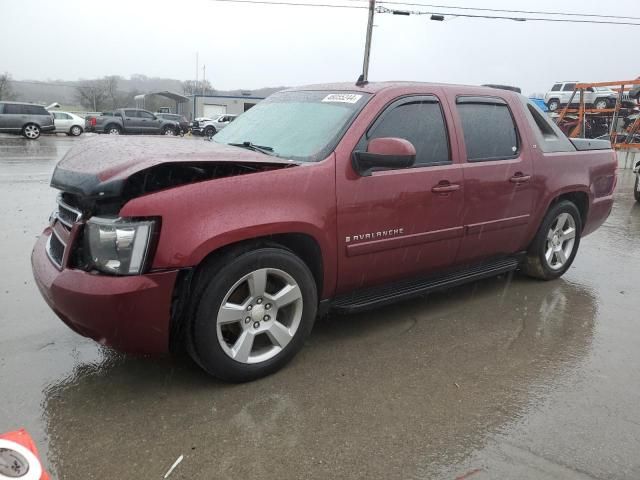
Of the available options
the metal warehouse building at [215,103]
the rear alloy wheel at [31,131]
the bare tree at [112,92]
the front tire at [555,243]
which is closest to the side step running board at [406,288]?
the front tire at [555,243]

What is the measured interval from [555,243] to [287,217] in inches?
125

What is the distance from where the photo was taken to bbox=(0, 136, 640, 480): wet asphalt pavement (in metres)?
2.40

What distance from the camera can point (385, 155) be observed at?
3.20 metres

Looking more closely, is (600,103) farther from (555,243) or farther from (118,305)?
(118,305)

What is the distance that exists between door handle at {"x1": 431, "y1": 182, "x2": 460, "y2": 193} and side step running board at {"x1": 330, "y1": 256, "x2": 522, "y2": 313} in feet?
2.19

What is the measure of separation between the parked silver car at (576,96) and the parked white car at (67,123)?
25.0 m

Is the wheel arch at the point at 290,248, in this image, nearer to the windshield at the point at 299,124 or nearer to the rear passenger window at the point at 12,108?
the windshield at the point at 299,124

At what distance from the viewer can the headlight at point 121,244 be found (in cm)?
257

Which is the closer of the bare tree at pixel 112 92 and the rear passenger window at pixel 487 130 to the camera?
the rear passenger window at pixel 487 130

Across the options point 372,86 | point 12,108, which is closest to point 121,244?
point 372,86

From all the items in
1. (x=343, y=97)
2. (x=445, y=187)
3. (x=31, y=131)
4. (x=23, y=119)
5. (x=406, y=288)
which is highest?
(x=343, y=97)

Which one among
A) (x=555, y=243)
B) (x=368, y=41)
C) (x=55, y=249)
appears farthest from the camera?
(x=368, y=41)

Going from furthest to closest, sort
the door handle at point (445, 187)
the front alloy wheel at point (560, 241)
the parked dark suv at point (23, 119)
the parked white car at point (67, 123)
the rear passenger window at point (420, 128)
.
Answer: the parked white car at point (67, 123) → the parked dark suv at point (23, 119) → the front alloy wheel at point (560, 241) → the door handle at point (445, 187) → the rear passenger window at point (420, 128)

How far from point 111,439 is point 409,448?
4.57 feet
